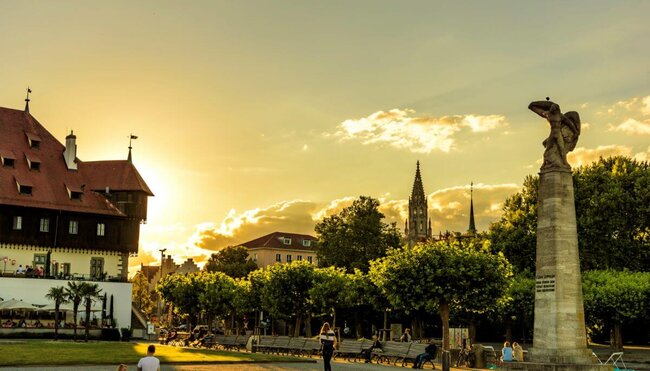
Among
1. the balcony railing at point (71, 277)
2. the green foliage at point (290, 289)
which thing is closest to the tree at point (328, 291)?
the green foliage at point (290, 289)

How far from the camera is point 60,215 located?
65.6 m

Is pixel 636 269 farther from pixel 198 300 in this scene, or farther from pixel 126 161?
pixel 126 161

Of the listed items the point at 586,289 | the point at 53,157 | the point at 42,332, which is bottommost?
the point at 42,332

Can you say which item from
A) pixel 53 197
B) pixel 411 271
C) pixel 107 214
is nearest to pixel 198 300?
pixel 107 214

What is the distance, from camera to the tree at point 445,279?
140 ft

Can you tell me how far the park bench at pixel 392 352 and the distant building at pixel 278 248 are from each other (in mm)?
90331

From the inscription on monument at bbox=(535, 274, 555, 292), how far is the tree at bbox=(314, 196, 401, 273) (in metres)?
57.4

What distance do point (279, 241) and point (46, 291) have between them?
74.2m

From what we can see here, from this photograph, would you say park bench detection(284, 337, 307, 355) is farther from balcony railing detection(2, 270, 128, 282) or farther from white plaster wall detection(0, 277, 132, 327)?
balcony railing detection(2, 270, 128, 282)

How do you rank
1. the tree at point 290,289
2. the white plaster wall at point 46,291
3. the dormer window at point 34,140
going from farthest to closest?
the dormer window at point 34,140, the white plaster wall at point 46,291, the tree at point 290,289

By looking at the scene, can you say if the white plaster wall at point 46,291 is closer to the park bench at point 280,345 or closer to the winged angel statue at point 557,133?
the park bench at point 280,345

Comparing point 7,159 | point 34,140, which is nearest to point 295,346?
point 7,159

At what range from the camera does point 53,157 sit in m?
68.8

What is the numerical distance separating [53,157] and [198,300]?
1822cm
